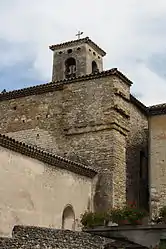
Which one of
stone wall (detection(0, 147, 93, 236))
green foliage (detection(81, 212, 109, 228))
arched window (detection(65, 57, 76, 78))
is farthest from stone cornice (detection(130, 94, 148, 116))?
arched window (detection(65, 57, 76, 78))

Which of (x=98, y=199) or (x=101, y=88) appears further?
(x=101, y=88)

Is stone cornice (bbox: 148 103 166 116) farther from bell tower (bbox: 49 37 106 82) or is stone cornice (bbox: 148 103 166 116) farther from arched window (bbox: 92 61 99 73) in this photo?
arched window (bbox: 92 61 99 73)

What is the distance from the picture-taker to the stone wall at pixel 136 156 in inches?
829

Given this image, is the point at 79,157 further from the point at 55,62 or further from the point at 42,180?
the point at 55,62

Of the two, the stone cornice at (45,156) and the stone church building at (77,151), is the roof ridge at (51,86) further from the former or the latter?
the stone cornice at (45,156)

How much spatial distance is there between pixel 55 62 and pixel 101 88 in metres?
10.6

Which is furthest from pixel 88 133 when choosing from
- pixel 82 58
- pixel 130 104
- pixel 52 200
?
pixel 82 58

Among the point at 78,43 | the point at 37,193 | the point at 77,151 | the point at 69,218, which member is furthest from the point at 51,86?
the point at 78,43

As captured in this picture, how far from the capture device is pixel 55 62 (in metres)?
30.7

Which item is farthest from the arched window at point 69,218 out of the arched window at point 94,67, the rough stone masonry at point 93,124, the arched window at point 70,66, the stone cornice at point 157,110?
the arched window at point 94,67

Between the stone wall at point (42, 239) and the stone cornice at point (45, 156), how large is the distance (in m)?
4.21

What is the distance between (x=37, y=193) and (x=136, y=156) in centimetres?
671

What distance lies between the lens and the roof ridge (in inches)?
816

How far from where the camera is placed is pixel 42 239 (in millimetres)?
11289
